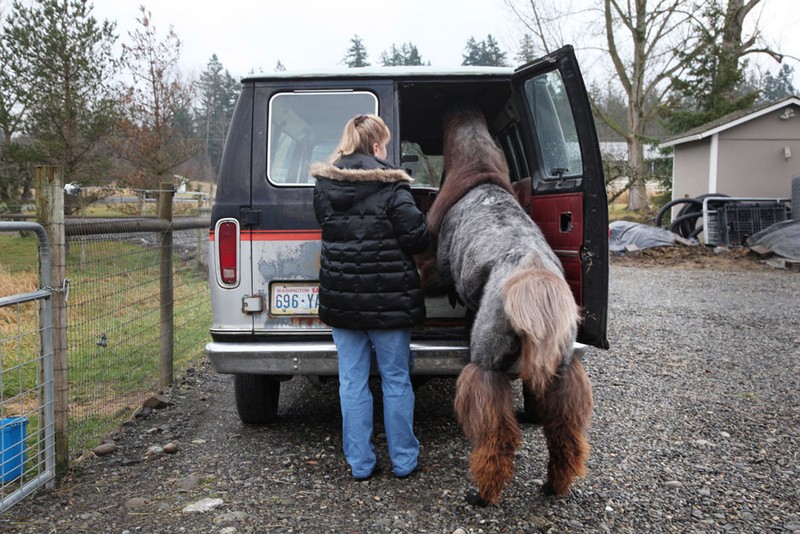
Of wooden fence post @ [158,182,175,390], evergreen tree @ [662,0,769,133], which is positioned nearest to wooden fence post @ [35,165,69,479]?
wooden fence post @ [158,182,175,390]

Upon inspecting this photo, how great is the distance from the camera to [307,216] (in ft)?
12.9

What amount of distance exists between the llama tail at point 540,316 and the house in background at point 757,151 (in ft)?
63.4

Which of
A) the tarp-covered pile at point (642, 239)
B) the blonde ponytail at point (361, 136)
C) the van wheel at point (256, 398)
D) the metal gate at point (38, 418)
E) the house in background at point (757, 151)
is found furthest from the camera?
the house in background at point (757, 151)

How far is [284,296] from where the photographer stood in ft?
13.0

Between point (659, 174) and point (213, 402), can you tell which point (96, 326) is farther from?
point (659, 174)

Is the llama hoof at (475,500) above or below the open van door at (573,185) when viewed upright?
below

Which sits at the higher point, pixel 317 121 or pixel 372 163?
pixel 317 121

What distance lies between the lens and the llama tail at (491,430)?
121 inches

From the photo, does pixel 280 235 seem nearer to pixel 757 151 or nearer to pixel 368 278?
pixel 368 278

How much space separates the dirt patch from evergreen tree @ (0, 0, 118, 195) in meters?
12.7

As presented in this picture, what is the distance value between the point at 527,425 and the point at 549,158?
6.18 ft

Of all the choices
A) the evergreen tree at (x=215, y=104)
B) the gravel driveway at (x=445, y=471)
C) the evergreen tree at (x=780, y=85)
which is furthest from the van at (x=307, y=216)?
the evergreen tree at (x=780, y=85)

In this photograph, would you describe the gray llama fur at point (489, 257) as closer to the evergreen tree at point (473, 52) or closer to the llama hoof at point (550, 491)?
the llama hoof at point (550, 491)

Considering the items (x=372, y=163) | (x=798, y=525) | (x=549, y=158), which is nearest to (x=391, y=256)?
(x=372, y=163)
